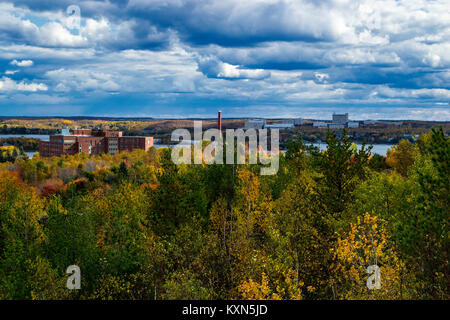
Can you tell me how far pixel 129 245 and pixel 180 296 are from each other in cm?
1275

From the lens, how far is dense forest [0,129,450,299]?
21.2 m

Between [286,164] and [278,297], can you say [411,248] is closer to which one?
[278,297]

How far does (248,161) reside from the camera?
61.2m

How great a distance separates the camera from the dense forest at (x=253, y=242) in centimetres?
2122

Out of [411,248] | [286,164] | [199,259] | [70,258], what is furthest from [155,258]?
[286,164]

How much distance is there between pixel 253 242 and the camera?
37.4 m

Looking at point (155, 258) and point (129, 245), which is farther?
point (129, 245)

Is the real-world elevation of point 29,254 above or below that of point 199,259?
below

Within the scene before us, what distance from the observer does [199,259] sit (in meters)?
26.8
